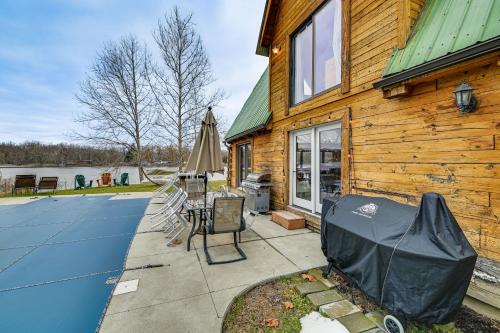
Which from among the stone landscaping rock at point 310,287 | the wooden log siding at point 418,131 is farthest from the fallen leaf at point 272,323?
the wooden log siding at point 418,131

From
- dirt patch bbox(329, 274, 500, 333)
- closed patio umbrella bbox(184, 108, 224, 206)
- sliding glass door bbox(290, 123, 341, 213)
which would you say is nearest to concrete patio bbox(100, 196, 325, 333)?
dirt patch bbox(329, 274, 500, 333)

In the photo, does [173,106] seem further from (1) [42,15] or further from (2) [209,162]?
(2) [209,162]

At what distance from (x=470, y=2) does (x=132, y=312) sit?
17.7 ft

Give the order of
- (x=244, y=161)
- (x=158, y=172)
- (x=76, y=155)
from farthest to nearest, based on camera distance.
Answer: (x=76, y=155), (x=158, y=172), (x=244, y=161)

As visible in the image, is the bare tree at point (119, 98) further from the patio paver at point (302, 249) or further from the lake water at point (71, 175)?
the patio paver at point (302, 249)

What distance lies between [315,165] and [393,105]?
7.19ft

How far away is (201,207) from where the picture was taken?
4.38 meters

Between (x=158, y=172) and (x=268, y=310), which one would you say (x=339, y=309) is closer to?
(x=268, y=310)

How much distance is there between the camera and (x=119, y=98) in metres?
15.2

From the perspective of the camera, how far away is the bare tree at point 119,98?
48.6 ft

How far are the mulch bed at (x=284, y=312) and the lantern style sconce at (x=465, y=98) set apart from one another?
7.45 ft

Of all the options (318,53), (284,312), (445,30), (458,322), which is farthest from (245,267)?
(318,53)

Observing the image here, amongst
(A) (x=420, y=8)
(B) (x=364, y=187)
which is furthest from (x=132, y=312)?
(A) (x=420, y=8)

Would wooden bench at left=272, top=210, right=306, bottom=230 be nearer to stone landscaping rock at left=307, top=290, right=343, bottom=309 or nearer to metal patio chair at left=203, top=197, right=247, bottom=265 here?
metal patio chair at left=203, top=197, right=247, bottom=265
